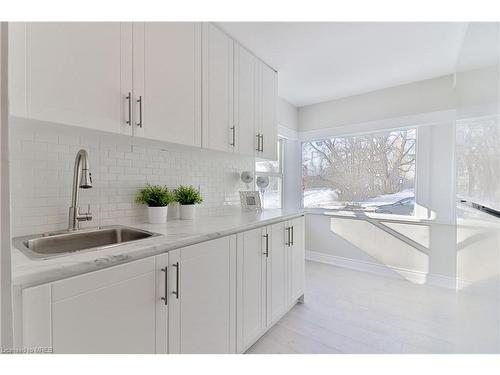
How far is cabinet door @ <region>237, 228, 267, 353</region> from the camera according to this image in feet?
5.13

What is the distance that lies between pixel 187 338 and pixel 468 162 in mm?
1506

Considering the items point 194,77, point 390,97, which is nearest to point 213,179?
point 194,77

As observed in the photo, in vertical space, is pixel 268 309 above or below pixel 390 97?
below

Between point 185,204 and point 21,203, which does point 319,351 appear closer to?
point 185,204

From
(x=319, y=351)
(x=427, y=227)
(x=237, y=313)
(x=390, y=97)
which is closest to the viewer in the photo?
(x=237, y=313)

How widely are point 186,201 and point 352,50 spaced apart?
6.55 ft

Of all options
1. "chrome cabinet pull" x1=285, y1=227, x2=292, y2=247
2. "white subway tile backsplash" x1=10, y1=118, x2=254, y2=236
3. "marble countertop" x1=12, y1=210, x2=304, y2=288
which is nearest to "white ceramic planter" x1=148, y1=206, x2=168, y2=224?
"white subway tile backsplash" x1=10, y1=118, x2=254, y2=236

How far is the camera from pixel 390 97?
10.2 ft

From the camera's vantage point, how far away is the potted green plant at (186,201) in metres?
1.88

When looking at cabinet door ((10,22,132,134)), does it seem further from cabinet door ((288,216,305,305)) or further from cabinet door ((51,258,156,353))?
cabinet door ((288,216,305,305))

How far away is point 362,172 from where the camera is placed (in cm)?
→ 339

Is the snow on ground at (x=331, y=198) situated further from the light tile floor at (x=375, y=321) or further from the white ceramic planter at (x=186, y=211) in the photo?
the white ceramic planter at (x=186, y=211)

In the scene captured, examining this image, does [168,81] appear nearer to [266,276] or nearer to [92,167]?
[92,167]

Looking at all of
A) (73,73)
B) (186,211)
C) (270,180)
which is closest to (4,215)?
(73,73)
